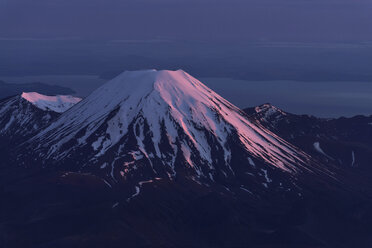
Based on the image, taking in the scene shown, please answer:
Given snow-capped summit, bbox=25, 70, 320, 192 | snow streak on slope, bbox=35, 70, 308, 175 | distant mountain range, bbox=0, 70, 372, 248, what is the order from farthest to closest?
snow streak on slope, bbox=35, 70, 308, 175 → snow-capped summit, bbox=25, 70, 320, 192 → distant mountain range, bbox=0, 70, 372, 248

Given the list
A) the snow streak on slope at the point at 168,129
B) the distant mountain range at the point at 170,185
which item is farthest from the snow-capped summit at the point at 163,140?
the distant mountain range at the point at 170,185

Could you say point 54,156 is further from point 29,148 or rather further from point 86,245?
point 86,245

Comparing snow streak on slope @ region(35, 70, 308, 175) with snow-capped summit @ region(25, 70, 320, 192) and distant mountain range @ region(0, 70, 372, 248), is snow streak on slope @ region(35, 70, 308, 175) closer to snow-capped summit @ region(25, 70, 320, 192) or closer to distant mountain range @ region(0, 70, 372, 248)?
snow-capped summit @ region(25, 70, 320, 192)

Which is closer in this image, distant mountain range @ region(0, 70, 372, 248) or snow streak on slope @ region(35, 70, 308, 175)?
distant mountain range @ region(0, 70, 372, 248)

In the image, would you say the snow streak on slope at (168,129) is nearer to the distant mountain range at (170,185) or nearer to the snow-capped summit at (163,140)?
the snow-capped summit at (163,140)

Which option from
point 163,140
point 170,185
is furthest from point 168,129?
point 170,185

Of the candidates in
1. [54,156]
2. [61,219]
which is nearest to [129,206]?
[61,219]

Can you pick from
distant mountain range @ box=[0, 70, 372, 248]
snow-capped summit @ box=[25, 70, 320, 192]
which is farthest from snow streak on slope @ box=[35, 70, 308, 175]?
distant mountain range @ box=[0, 70, 372, 248]
